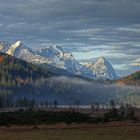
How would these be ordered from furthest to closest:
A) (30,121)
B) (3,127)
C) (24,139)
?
1. (30,121)
2. (3,127)
3. (24,139)

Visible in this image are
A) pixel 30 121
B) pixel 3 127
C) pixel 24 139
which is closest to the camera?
pixel 24 139

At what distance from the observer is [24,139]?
120 metres

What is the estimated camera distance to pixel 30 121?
193 meters

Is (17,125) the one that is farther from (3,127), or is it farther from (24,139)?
(24,139)

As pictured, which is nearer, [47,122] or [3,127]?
[3,127]

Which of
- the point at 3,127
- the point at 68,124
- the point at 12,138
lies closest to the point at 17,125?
the point at 3,127

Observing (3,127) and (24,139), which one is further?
(3,127)

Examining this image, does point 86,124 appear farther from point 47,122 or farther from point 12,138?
point 12,138

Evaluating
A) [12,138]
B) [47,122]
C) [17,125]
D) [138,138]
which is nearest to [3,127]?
[17,125]

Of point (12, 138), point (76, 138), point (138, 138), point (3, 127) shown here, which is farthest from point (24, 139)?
point (3, 127)

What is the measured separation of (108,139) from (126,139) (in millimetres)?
4606

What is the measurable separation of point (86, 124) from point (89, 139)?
7800 cm

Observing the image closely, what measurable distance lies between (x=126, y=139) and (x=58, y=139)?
17437 millimetres

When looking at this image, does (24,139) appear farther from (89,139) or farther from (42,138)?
(89,139)
